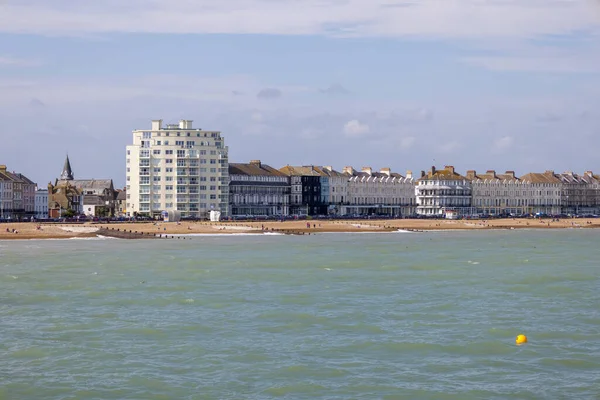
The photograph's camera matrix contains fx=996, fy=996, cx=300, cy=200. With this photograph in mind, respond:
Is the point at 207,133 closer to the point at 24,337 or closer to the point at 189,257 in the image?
the point at 189,257

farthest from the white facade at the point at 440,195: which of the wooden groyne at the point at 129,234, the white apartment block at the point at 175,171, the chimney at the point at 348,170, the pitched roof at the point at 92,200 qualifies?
the wooden groyne at the point at 129,234

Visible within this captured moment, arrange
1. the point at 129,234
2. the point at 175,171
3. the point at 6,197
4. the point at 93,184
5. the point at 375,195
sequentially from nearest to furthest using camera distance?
the point at 129,234 → the point at 175,171 → the point at 6,197 → the point at 93,184 → the point at 375,195

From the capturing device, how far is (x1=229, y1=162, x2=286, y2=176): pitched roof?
166 m

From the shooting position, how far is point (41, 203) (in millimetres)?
181000

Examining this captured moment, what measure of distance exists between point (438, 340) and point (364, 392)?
7382 mm

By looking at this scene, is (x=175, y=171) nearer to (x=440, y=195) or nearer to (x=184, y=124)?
(x=184, y=124)

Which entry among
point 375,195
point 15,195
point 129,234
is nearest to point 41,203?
point 15,195

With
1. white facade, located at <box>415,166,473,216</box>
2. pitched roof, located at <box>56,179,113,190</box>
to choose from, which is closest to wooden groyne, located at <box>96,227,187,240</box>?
pitched roof, located at <box>56,179,113,190</box>

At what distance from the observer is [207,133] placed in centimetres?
15275

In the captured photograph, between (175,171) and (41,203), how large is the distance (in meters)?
42.1

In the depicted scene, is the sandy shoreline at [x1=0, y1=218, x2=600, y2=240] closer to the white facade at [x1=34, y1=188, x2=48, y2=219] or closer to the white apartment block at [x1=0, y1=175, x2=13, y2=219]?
the white apartment block at [x1=0, y1=175, x2=13, y2=219]

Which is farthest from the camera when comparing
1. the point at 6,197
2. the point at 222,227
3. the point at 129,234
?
the point at 6,197

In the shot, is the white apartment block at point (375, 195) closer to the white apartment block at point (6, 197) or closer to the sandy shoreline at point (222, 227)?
the sandy shoreline at point (222, 227)

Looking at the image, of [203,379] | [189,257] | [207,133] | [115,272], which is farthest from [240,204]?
[203,379]
